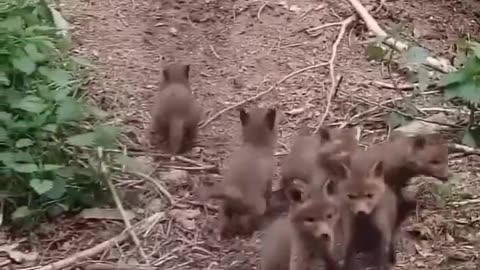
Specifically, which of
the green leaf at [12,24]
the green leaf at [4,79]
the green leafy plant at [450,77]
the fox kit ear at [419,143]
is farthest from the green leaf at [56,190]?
the green leafy plant at [450,77]

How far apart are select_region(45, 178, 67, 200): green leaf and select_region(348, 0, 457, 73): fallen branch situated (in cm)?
166

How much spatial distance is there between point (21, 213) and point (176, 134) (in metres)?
0.71

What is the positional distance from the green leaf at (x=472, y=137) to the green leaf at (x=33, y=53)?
166 cm

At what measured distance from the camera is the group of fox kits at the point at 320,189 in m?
3.10

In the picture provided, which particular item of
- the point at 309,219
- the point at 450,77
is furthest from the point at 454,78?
the point at 309,219

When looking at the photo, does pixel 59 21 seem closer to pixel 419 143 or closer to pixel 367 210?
pixel 419 143

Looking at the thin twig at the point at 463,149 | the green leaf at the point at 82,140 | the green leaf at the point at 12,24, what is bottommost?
the thin twig at the point at 463,149

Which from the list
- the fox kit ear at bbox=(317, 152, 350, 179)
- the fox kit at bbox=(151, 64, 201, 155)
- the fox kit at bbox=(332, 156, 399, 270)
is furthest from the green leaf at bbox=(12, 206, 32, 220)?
the fox kit at bbox=(332, 156, 399, 270)

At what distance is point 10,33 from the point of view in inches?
158

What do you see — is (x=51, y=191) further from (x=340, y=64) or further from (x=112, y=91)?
(x=340, y=64)

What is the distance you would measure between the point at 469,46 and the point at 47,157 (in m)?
1.90

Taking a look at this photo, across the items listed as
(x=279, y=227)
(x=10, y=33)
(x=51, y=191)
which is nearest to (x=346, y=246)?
(x=279, y=227)

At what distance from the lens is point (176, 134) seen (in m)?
4.05

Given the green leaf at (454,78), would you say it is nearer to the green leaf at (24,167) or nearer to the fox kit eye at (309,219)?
the fox kit eye at (309,219)
